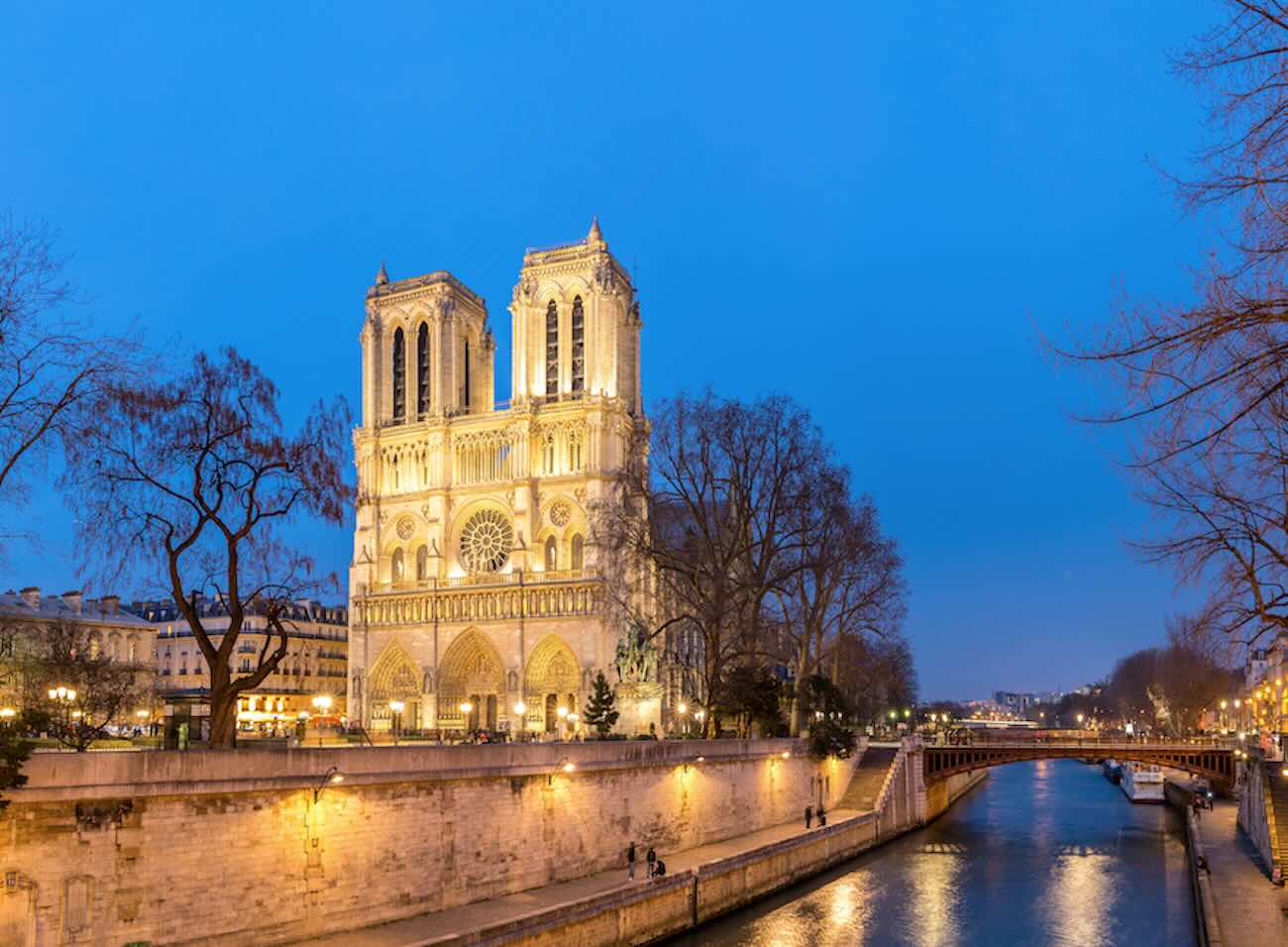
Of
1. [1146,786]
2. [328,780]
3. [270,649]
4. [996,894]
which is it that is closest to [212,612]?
[270,649]

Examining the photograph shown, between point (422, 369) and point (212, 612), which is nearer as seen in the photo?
point (422, 369)

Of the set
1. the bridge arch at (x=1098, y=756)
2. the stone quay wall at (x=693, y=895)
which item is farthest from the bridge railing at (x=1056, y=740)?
the stone quay wall at (x=693, y=895)

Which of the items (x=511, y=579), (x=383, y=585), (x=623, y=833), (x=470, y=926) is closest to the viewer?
(x=470, y=926)

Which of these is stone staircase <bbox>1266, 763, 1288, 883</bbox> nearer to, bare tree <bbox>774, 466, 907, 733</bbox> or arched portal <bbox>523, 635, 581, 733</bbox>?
bare tree <bbox>774, 466, 907, 733</bbox>

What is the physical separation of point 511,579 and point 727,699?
2439 cm

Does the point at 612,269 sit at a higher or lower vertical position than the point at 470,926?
higher

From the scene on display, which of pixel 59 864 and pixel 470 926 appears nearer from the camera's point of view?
pixel 59 864

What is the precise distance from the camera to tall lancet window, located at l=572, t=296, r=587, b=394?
67812 mm

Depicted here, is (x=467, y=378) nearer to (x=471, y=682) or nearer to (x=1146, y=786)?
(x=471, y=682)

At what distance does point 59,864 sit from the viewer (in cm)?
1546

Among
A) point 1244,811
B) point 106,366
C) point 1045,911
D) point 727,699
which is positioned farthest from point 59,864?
point 1244,811

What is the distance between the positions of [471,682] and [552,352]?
1842 cm

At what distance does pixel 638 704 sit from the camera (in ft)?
145

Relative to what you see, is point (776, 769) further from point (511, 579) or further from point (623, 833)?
point (511, 579)
